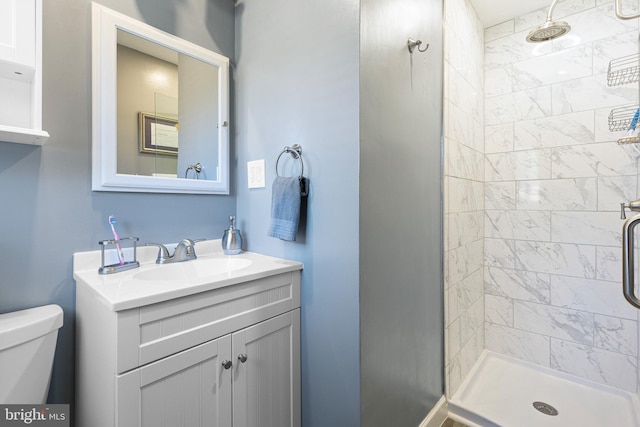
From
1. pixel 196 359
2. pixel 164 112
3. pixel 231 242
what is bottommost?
pixel 196 359

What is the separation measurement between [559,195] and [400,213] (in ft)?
4.77

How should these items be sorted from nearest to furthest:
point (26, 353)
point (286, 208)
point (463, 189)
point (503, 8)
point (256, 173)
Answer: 1. point (26, 353)
2. point (286, 208)
3. point (256, 173)
4. point (463, 189)
5. point (503, 8)

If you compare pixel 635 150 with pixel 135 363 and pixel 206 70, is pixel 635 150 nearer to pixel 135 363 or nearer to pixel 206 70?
pixel 206 70

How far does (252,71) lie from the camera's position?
148 cm

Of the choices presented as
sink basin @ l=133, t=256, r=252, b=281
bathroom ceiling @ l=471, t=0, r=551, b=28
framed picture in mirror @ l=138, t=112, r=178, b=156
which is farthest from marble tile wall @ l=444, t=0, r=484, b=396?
framed picture in mirror @ l=138, t=112, r=178, b=156

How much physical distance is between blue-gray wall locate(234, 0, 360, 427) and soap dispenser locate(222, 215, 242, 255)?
0.16 m

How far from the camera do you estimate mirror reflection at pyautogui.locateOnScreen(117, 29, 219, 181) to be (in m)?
1.22

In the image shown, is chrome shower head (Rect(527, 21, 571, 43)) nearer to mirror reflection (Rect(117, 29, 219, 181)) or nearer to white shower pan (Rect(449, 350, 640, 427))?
mirror reflection (Rect(117, 29, 219, 181))

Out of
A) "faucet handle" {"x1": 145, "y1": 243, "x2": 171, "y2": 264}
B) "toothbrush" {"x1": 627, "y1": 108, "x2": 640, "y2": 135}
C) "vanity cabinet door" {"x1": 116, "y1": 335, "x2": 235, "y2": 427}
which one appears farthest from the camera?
"toothbrush" {"x1": 627, "y1": 108, "x2": 640, "y2": 135}

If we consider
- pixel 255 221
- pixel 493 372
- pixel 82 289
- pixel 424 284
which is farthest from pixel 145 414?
pixel 493 372

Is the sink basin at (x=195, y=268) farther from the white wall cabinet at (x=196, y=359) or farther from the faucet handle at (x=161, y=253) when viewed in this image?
the white wall cabinet at (x=196, y=359)

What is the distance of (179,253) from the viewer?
1321mm

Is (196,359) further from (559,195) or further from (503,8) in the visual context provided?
(503,8)

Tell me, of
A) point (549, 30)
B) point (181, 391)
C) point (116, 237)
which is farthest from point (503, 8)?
point (181, 391)
